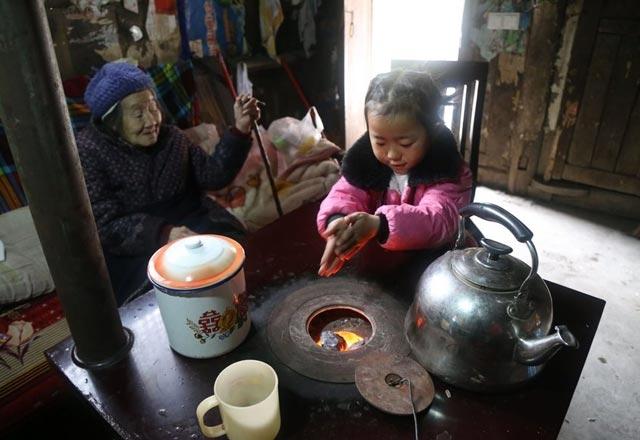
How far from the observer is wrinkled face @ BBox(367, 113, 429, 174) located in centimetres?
122

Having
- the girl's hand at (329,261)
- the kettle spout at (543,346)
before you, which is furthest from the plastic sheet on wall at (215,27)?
the kettle spout at (543,346)

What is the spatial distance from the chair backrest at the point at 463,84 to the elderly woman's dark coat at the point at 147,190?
0.94 meters

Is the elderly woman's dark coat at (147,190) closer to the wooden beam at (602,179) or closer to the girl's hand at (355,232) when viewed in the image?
the girl's hand at (355,232)

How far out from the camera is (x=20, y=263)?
1884 mm

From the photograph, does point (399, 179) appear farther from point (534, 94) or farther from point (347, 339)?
point (534, 94)

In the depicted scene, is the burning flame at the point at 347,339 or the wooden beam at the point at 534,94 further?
the wooden beam at the point at 534,94

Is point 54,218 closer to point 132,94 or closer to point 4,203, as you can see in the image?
point 132,94

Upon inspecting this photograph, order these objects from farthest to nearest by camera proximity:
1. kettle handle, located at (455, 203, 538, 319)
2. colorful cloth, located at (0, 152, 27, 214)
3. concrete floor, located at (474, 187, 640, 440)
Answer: colorful cloth, located at (0, 152, 27, 214) → concrete floor, located at (474, 187, 640, 440) → kettle handle, located at (455, 203, 538, 319)

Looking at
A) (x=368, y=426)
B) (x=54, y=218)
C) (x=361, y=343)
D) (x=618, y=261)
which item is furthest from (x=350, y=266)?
(x=618, y=261)

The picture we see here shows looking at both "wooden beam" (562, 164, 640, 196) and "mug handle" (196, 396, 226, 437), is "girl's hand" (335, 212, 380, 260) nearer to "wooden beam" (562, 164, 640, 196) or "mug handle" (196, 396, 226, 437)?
"mug handle" (196, 396, 226, 437)

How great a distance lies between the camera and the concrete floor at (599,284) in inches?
75.3

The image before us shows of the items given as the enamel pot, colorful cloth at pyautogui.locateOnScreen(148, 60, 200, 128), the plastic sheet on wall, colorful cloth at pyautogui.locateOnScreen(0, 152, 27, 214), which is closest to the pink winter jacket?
the enamel pot

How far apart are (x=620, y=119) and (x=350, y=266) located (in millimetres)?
2921

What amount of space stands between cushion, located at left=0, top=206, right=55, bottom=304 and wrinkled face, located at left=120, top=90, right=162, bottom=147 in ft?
2.03
